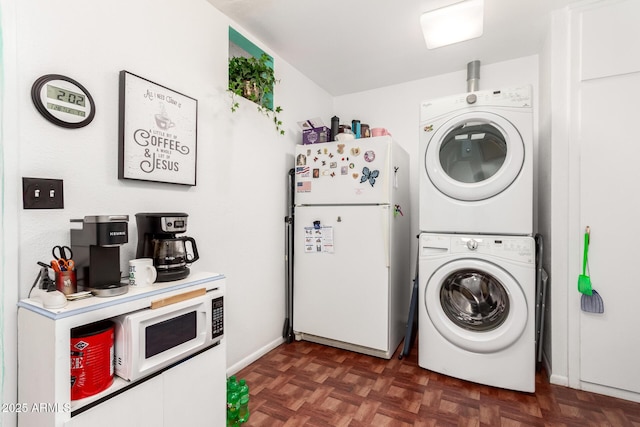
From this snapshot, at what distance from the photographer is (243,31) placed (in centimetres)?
218

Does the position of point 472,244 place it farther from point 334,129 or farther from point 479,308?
point 334,129

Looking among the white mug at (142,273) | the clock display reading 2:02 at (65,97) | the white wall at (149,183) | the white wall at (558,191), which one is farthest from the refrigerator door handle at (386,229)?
the clock display reading 2:02 at (65,97)

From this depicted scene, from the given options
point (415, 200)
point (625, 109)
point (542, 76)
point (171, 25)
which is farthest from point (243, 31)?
point (625, 109)

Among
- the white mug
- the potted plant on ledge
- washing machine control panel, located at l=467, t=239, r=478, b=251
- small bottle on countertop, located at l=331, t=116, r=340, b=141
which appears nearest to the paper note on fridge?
small bottle on countertop, located at l=331, t=116, r=340, b=141

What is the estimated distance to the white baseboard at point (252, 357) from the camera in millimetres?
2057

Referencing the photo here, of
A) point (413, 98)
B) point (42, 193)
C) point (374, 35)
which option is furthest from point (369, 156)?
point (42, 193)

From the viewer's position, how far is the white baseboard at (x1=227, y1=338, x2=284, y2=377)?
2.06 meters

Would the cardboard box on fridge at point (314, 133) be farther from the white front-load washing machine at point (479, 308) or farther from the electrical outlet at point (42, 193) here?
the electrical outlet at point (42, 193)

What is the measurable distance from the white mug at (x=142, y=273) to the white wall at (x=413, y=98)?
7.84 ft

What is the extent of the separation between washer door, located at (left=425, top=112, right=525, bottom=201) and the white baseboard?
5.76 feet

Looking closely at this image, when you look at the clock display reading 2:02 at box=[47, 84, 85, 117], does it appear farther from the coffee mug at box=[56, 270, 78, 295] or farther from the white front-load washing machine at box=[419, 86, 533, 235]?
the white front-load washing machine at box=[419, 86, 533, 235]

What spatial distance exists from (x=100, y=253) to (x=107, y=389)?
48cm

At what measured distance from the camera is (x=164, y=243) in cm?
137

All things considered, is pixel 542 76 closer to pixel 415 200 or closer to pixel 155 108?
pixel 415 200
